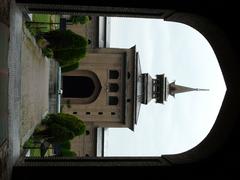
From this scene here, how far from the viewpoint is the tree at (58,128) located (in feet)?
89.7

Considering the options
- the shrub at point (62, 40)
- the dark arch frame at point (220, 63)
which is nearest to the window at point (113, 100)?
the shrub at point (62, 40)

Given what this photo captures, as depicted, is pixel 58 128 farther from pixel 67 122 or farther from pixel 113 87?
pixel 113 87

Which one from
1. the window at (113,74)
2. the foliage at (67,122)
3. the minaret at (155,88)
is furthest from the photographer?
the minaret at (155,88)

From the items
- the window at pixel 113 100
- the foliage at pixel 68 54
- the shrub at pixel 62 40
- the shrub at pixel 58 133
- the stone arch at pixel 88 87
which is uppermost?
the shrub at pixel 62 40

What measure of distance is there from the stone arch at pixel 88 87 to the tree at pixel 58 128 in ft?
53.1

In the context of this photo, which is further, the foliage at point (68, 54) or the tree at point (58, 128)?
the foliage at point (68, 54)

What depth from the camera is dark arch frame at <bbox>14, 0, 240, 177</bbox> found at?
1291 centimetres

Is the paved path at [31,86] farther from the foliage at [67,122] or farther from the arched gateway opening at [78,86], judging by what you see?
the arched gateway opening at [78,86]

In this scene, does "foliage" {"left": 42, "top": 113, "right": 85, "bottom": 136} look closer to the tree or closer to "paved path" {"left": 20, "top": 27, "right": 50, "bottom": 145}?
the tree

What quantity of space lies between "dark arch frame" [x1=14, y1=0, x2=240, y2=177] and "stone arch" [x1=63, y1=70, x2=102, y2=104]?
33.9 metres

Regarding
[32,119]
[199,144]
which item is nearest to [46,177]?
[199,144]

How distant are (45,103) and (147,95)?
17379 millimetres

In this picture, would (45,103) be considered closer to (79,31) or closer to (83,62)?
(83,62)

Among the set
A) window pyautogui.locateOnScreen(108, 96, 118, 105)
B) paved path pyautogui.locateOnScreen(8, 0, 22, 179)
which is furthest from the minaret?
paved path pyautogui.locateOnScreen(8, 0, 22, 179)
